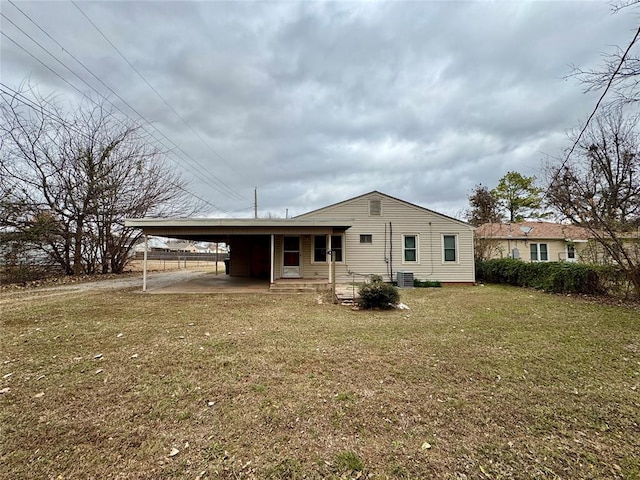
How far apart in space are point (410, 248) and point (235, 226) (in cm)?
735

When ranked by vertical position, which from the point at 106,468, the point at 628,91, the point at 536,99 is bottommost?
the point at 106,468

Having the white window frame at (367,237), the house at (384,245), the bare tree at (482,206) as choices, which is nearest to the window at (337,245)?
the house at (384,245)

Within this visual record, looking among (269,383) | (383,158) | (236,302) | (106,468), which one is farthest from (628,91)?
(383,158)

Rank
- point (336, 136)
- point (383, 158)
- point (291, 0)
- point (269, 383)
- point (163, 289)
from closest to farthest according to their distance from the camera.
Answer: point (269, 383), point (291, 0), point (163, 289), point (336, 136), point (383, 158)

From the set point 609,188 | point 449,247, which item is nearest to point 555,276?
point 609,188

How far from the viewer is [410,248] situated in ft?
42.4

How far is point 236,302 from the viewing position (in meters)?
8.26

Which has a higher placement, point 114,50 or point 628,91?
point 114,50

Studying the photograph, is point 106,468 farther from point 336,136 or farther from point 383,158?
point 383,158

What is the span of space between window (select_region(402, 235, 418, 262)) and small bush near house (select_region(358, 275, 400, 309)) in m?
5.83

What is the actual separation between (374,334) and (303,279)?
272 inches

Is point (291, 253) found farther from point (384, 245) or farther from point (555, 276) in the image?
point (555, 276)

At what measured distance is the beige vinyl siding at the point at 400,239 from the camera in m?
12.7

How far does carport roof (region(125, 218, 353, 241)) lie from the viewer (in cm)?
1012
